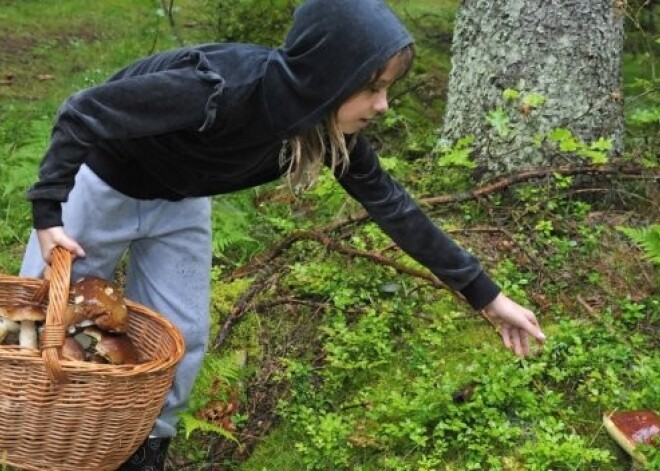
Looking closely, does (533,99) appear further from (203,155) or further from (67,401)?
(67,401)

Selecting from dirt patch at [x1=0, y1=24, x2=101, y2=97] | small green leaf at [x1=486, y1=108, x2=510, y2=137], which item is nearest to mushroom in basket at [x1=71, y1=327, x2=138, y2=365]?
small green leaf at [x1=486, y1=108, x2=510, y2=137]

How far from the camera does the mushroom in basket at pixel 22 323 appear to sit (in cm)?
300

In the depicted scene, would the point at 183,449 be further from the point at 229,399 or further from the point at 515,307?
the point at 515,307

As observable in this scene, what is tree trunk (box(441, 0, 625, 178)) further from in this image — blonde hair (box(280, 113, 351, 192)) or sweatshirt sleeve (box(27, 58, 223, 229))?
sweatshirt sleeve (box(27, 58, 223, 229))

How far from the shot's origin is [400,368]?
13.3 feet

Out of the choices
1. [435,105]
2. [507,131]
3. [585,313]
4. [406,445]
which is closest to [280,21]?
[435,105]

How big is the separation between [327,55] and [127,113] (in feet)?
2.22

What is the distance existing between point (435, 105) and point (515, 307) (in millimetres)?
4199

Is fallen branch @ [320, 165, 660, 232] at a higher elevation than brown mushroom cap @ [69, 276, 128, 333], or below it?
below

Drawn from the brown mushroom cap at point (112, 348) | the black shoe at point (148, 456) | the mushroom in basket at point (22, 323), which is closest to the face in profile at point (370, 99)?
the brown mushroom cap at point (112, 348)

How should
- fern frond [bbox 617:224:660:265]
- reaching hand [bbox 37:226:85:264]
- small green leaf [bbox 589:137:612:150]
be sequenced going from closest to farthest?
reaching hand [bbox 37:226:85:264], fern frond [bbox 617:224:660:265], small green leaf [bbox 589:137:612:150]

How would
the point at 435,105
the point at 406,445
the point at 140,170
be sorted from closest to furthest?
the point at 140,170
the point at 406,445
the point at 435,105

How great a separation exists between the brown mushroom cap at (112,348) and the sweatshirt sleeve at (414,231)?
1.00m

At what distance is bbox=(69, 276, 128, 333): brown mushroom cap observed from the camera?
3012mm
